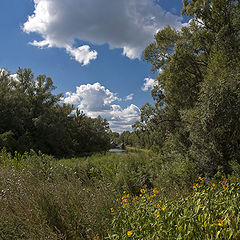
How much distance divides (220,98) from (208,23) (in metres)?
5.47

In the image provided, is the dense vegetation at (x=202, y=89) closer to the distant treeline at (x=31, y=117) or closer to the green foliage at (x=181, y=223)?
the green foliage at (x=181, y=223)

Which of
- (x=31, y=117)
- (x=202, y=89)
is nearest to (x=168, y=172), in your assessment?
(x=202, y=89)

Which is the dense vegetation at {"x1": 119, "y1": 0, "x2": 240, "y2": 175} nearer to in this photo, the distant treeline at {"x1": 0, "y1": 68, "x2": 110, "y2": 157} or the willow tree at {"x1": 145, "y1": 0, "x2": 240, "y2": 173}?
the willow tree at {"x1": 145, "y1": 0, "x2": 240, "y2": 173}

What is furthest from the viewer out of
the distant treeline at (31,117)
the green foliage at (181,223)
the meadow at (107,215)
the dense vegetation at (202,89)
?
the distant treeline at (31,117)

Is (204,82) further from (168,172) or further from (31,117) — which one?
(31,117)

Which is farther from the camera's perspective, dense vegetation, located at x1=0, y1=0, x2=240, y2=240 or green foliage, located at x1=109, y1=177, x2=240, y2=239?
dense vegetation, located at x1=0, y1=0, x2=240, y2=240

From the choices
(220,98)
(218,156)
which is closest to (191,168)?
(218,156)

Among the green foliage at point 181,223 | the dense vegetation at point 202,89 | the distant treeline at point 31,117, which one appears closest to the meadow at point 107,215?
the green foliage at point 181,223

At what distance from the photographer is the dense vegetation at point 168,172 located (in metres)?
2.25

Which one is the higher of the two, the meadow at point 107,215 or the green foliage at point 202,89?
the green foliage at point 202,89

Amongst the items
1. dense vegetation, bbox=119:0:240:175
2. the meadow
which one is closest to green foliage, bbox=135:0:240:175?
dense vegetation, bbox=119:0:240:175

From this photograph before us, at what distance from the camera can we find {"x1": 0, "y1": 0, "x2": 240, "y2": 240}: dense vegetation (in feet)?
7.38

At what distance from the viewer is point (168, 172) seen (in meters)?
5.99

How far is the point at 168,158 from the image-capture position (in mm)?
8359
